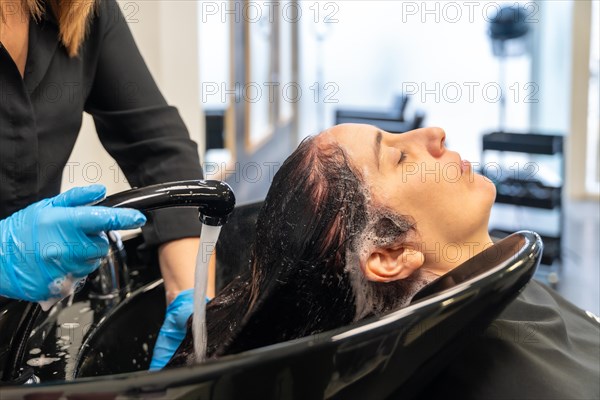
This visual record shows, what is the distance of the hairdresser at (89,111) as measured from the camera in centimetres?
123

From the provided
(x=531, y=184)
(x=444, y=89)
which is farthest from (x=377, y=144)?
(x=444, y=89)

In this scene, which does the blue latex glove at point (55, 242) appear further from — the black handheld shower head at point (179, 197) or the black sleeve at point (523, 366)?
the black sleeve at point (523, 366)

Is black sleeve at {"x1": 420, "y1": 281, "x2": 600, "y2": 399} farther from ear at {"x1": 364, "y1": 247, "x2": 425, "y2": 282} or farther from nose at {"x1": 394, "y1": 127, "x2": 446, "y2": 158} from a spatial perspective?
nose at {"x1": 394, "y1": 127, "x2": 446, "y2": 158}

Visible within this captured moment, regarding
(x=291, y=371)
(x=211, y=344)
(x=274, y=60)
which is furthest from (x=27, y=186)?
(x=274, y=60)

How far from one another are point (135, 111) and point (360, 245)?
0.54m

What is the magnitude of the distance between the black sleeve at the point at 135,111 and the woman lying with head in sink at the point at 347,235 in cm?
30

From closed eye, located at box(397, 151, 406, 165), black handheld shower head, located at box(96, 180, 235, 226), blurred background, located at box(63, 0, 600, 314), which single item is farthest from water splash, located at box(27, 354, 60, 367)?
blurred background, located at box(63, 0, 600, 314)

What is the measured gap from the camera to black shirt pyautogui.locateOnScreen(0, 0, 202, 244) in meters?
1.24

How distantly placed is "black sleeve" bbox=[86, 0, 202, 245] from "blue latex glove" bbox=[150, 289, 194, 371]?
167mm

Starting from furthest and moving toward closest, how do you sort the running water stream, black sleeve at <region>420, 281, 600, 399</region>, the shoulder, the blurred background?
the blurred background → the shoulder → the running water stream → black sleeve at <region>420, 281, 600, 399</region>

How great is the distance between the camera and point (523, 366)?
859 millimetres

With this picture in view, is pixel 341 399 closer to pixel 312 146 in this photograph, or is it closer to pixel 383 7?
pixel 312 146

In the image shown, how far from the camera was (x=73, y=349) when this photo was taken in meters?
1.11

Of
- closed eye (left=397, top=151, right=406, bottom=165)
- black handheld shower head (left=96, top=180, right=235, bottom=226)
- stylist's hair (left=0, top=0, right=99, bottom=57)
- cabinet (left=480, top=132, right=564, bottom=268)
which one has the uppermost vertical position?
stylist's hair (left=0, top=0, right=99, bottom=57)
